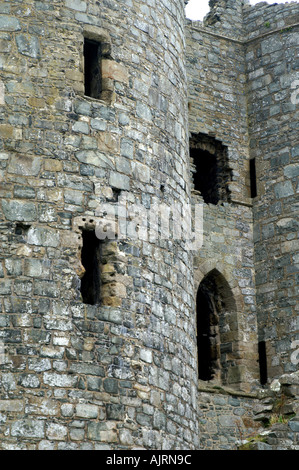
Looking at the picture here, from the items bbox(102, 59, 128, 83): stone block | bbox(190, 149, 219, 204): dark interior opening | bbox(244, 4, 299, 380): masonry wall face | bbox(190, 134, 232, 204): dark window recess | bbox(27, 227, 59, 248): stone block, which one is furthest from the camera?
bbox(190, 149, 219, 204): dark interior opening

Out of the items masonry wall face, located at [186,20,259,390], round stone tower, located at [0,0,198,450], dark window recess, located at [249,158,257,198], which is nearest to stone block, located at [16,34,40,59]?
round stone tower, located at [0,0,198,450]

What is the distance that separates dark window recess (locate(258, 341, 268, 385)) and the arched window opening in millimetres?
401

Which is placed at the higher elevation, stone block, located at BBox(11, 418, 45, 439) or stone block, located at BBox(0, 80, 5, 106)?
stone block, located at BBox(0, 80, 5, 106)

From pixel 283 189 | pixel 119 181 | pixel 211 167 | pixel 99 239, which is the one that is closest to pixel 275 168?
pixel 283 189

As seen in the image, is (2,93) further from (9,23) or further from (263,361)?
(263,361)

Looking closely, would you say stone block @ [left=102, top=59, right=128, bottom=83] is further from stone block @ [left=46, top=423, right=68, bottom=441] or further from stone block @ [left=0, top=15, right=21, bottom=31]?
stone block @ [left=46, top=423, right=68, bottom=441]

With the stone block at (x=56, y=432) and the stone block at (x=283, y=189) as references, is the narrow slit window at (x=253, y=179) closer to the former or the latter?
the stone block at (x=283, y=189)

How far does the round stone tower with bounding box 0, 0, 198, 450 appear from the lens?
34.0 ft

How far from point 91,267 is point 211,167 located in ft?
20.5

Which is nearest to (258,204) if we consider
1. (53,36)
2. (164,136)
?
(164,136)

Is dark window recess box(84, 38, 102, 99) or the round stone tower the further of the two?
dark window recess box(84, 38, 102, 99)

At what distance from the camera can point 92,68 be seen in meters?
12.0

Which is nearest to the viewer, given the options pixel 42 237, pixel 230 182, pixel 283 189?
pixel 42 237
